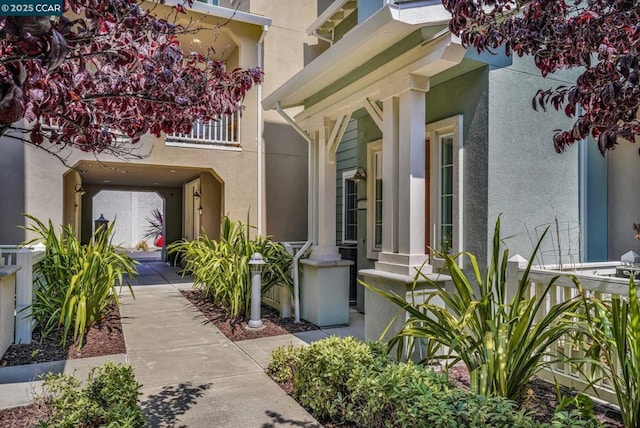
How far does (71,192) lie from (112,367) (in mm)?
9691

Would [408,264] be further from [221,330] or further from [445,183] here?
[221,330]

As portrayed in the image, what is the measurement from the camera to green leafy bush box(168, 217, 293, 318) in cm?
666

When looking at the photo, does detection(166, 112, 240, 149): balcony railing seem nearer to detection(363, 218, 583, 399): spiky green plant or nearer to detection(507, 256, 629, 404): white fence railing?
detection(507, 256, 629, 404): white fence railing

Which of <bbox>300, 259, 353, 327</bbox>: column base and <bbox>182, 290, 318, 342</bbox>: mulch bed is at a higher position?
<bbox>300, 259, 353, 327</bbox>: column base

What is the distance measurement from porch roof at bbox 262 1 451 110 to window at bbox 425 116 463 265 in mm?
1453

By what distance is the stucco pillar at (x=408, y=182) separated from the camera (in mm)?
4703

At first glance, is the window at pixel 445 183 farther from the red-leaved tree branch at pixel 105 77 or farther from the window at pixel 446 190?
the red-leaved tree branch at pixel 105 77

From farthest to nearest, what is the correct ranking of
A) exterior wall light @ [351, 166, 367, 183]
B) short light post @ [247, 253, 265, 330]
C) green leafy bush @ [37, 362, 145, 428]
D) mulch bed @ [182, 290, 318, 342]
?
exterior wall light @ [351, 166, 367, 183] → short light post @ [247, 253, 265, 330] → mulch bed @ [182, 290, 318, 342] → green leafy bush @ [37, 362, 145, 428]

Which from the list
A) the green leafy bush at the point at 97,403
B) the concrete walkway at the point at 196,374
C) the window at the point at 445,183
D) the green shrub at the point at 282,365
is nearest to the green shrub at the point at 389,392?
the concrete walkway at the point at 196,374

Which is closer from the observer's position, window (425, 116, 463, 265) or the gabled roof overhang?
the gabled roof overhang

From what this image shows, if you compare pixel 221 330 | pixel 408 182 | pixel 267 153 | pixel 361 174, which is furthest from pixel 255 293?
pixel 267 153

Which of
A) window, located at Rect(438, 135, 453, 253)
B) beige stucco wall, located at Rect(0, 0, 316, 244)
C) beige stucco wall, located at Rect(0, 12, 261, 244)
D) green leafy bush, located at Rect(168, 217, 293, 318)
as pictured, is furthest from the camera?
beige stucco wall, located at Rect(0, 0, 316, 244)

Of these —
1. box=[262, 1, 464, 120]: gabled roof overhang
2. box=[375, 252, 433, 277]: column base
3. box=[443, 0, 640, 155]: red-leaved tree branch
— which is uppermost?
box=[262, 1, 464, 120]: gabled roof overhang

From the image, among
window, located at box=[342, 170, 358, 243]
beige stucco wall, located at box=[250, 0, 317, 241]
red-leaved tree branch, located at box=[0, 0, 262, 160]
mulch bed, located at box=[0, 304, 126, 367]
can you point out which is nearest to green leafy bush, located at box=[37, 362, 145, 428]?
red-leaved tree branch, located at box=[0, 0, 262, 160]
